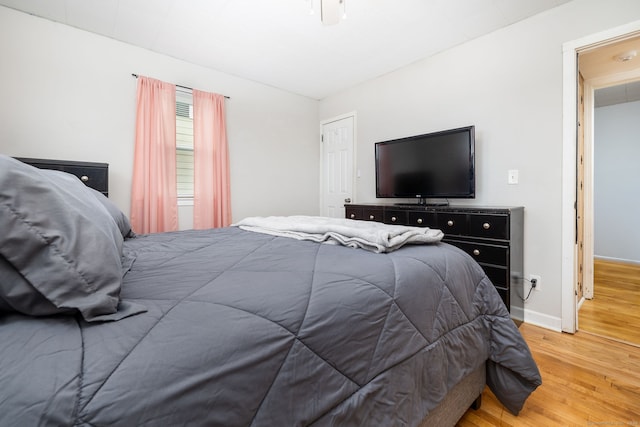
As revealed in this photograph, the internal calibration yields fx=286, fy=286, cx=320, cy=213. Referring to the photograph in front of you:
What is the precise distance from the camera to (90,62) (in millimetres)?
2650

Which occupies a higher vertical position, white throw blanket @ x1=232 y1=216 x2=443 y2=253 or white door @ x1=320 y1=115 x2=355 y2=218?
white door @ x1=320 y1=115 x2=355 y2=218

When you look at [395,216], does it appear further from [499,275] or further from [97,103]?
[97,103]

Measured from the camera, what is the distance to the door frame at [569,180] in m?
2.19

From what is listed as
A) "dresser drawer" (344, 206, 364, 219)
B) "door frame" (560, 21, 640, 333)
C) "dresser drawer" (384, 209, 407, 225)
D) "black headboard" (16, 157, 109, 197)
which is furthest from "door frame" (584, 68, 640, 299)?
"black headboard" (16, 157, 109, 197)

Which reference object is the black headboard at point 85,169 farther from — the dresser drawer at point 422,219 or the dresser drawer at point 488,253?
the dresser drawer at point 488,253

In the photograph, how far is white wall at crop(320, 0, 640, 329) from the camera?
7.42ft

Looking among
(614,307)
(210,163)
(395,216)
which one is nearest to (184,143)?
(210,163)

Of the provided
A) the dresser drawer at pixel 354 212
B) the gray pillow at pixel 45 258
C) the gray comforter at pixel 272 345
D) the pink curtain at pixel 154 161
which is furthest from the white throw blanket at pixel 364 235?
the pink curtain at pixel 154 161

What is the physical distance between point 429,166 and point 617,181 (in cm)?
376

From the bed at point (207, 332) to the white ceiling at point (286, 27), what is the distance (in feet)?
7.32

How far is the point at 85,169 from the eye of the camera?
2.29 meters

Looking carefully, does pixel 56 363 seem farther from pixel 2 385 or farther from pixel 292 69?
pixel 292 69

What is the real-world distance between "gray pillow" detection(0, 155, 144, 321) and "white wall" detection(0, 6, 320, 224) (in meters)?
2.57

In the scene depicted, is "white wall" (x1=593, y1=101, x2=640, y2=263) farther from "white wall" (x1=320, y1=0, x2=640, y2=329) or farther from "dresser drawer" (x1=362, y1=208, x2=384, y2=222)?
"dresser drawer" (x1=362, y1=208, x2=384, y2=222)
